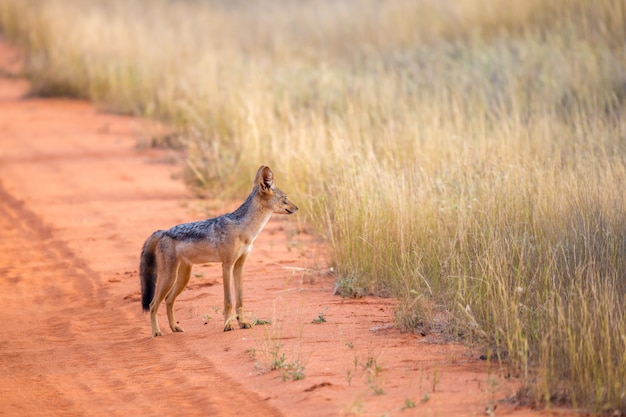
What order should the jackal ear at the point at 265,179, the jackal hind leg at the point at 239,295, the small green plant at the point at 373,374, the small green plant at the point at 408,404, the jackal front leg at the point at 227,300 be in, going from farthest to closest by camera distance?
the jackal ear at the point at 265,179 → the jackal hind leg at the point at 239,295 → the jackal front leg at the point at 227,300 → the small green plant at the point at 373,374 → the small green plant at the point at 408,404

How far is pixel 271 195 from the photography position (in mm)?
7758

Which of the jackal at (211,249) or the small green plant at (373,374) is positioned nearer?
the small green plant at (373,374)

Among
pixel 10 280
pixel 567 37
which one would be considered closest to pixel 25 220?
pixel 10 280

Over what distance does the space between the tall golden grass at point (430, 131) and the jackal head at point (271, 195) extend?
3.42 feet

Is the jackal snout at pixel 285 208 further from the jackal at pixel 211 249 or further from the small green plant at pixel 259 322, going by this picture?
the small green plant at pixel 259 322

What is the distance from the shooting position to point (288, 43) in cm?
2194

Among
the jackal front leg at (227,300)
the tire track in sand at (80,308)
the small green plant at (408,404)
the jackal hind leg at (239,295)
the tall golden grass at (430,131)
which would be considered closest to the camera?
the small green plant at (408,404)

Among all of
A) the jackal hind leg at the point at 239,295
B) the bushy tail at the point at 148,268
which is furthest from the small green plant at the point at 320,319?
the bushy tail at the point at 148,268

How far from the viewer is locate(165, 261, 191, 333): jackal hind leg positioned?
7.73m

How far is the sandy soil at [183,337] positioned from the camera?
6.02 meters

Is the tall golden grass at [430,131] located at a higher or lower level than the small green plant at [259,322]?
higher

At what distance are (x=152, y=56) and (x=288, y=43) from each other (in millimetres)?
3941

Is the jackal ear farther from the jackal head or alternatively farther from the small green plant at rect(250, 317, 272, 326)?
the small green plant at rect(250, 317, 272, 326)

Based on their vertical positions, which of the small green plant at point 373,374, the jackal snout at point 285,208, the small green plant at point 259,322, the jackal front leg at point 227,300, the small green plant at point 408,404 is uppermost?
the jackal snout at point 285,208
